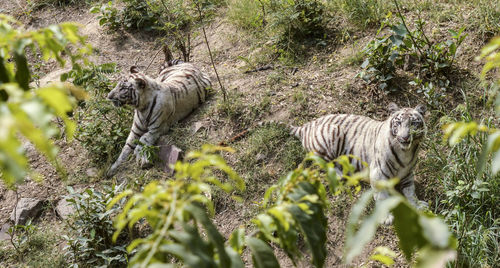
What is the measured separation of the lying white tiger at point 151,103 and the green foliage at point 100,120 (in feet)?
0.61

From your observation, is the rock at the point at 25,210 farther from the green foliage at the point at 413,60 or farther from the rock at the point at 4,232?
the green foliage at the point at 413,60

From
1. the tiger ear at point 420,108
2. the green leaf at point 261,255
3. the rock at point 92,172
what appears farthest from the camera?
the rock at point 92,172

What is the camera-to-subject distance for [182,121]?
5852 millimetres

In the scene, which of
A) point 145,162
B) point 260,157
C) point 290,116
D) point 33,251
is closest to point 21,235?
point 33,251

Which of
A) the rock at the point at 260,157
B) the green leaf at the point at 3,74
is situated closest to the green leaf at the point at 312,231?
the green leaf at the point at 3,74

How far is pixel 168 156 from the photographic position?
5207mm

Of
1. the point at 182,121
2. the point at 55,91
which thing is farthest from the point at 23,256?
the point at 55,91

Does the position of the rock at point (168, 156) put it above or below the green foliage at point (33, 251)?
above

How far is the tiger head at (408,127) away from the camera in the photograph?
12.9 ft

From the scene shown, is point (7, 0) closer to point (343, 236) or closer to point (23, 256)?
point (23, 256)

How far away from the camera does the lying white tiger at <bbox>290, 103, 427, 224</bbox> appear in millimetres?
3996

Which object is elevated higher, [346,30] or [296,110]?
[346,30]

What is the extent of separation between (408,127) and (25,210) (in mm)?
3808

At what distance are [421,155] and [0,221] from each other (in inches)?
167
